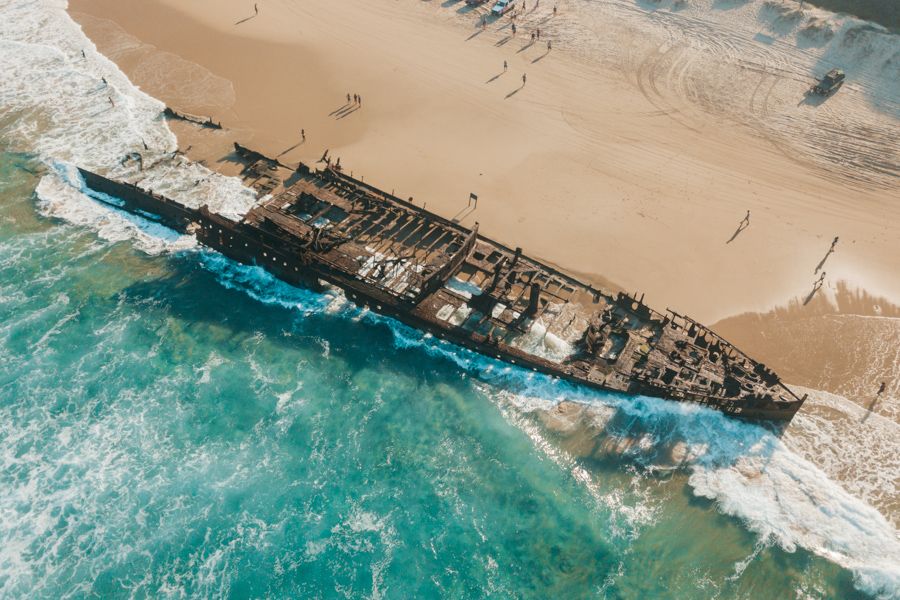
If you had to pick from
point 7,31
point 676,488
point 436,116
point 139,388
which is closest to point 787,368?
point 676,488

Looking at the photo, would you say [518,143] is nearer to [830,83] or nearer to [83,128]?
[830,83]

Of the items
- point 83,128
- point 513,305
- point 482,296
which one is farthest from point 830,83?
point 83,128

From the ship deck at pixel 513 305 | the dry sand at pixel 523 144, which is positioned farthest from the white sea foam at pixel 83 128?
the ship deck at pixel 513 305

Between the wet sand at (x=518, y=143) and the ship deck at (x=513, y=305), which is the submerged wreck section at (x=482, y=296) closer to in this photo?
the ship deck at (x=513, y=305)

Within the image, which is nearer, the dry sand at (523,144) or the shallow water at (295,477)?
the shallow water at (295,477)

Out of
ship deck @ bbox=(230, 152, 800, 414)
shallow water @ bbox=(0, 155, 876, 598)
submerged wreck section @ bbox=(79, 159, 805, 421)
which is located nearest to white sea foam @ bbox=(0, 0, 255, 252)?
submerged wreck section @ bbox=(79, 159, 805, 421)
